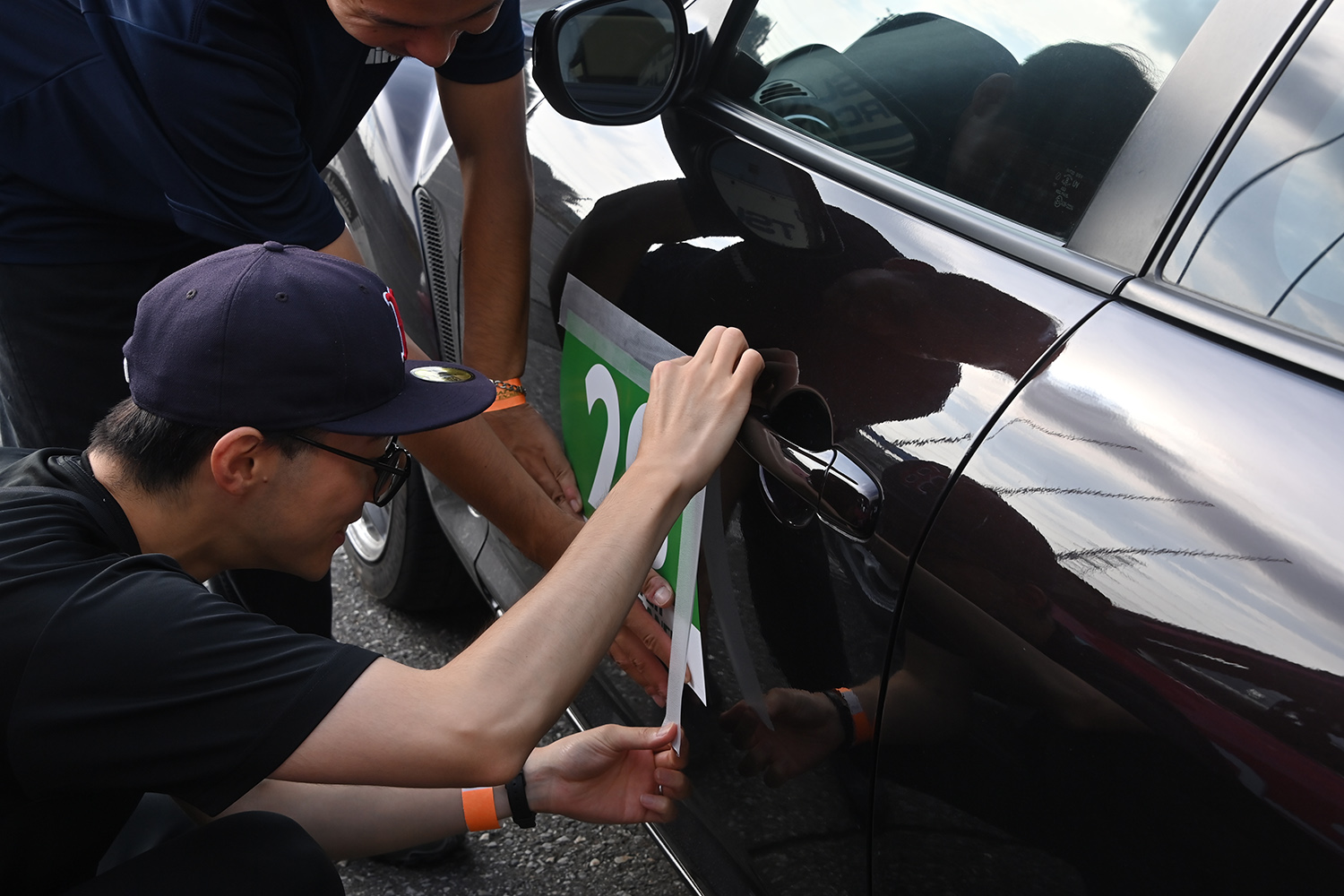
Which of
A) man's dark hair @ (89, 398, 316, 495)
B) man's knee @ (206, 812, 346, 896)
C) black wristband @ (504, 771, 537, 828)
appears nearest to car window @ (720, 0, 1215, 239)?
man's dark hair @ (89, 398, 316, 495)

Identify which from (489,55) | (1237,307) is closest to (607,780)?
(1237,307)

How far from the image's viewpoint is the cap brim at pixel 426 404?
4.26 feet

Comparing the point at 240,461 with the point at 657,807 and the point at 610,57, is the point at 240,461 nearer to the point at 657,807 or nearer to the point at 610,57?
the point at 657,807

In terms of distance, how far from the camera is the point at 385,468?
52.9 inches

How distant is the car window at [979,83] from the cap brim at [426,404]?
563 millimetres

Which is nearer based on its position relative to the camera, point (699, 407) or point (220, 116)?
point (699, 407)

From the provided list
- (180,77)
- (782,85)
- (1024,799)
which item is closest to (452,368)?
(180,77)

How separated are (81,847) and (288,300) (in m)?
0.66

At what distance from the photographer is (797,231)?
4.43 ft

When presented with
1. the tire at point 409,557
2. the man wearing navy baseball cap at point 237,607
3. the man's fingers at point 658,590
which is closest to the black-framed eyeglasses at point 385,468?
the man wearing navy baseball cap at point 237,607

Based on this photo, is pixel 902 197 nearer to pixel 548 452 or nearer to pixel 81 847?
pixel 548 452

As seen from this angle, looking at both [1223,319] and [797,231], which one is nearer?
[1223,319]

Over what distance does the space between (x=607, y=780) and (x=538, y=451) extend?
50cm

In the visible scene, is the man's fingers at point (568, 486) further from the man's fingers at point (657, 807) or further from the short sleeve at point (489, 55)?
the short sleeve at point (489, 55)
